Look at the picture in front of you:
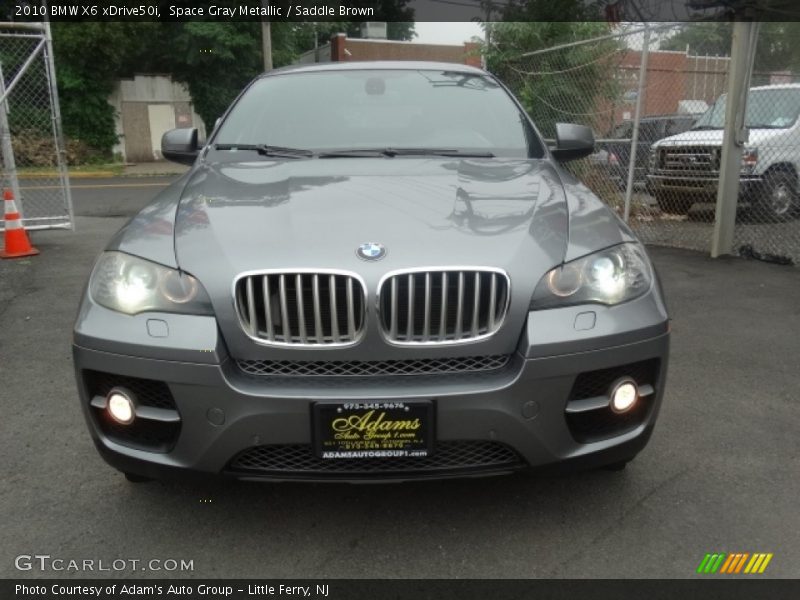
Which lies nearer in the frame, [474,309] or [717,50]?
[474,309]

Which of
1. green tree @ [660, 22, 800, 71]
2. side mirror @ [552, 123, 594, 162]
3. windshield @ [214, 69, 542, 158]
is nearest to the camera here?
windshield @ [214, 69, 542, 158]

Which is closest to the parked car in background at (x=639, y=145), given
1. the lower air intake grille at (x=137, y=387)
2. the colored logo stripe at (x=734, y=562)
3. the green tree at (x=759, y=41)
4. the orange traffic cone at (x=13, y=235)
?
the green tree at (x=759, y=41)

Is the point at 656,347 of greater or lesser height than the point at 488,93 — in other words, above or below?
below

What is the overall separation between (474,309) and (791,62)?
10.5 metres

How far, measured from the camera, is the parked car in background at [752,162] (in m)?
8.49

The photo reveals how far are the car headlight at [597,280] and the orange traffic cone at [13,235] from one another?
655cm

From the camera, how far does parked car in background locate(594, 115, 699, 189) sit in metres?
8.71

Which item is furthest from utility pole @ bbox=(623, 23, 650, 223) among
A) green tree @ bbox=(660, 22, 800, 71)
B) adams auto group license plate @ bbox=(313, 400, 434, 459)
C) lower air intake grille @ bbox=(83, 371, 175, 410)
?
lower air intake grille @ bbox=(83, 371, 175, 410)

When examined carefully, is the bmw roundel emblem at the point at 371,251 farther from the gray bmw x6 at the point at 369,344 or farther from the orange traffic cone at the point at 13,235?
the orange traffic cone at the point at 13,235

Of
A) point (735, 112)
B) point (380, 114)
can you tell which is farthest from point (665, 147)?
point (380, 114)

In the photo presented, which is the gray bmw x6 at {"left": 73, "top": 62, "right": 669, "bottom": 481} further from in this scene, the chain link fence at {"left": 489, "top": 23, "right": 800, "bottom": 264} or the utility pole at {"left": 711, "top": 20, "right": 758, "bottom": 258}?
the chain link fence at {"left": 489, "top": 23, "right": 800, "bottom": 264}

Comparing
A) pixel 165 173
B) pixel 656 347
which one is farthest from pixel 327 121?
pixel 165 173
